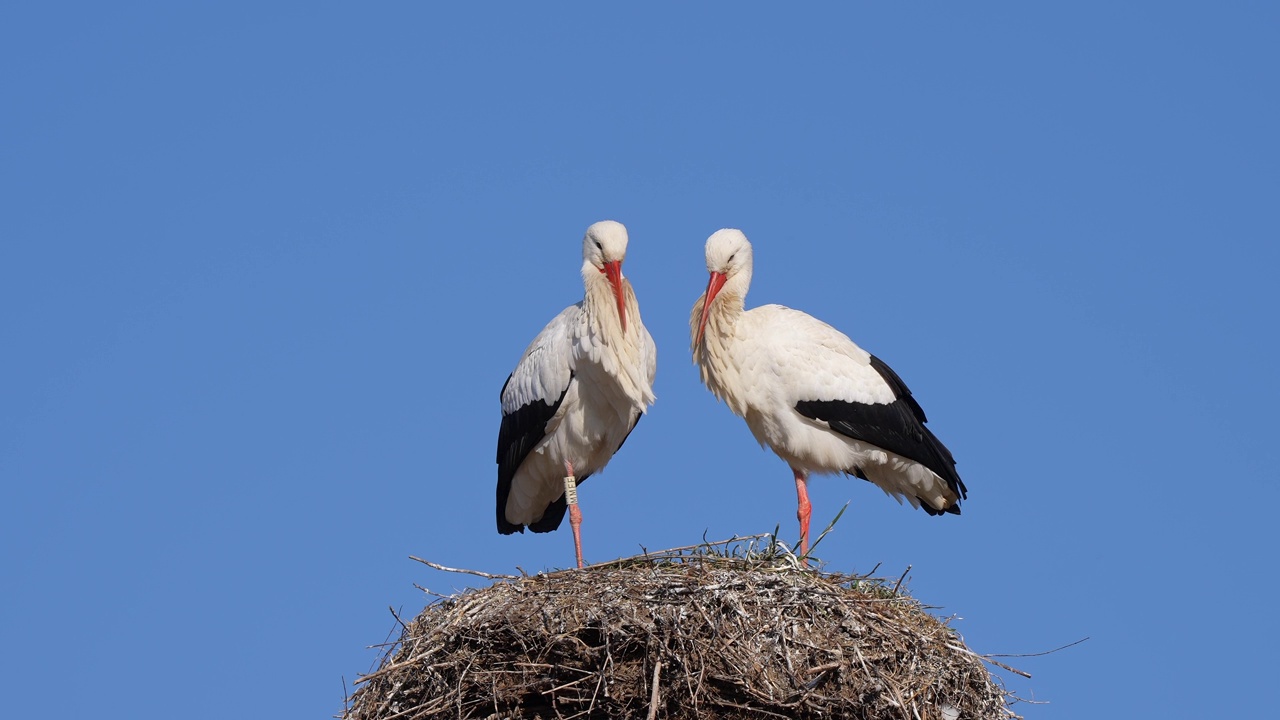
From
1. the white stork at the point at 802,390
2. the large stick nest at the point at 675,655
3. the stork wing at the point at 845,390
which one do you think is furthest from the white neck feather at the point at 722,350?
the large stick nest at the point at 675,655

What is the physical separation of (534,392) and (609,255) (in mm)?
845

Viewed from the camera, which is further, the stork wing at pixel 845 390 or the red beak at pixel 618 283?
the stork wing at pixel 845 390

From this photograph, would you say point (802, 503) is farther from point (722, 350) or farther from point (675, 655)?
point (675, 655)

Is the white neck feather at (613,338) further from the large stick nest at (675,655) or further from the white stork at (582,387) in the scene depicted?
the large stick nest at (675,655)

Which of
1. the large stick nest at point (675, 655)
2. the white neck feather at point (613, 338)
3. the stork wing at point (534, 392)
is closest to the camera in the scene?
the large stick nest at point (675, 655)

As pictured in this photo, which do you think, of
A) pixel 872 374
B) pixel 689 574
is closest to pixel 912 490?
pixel 872 374

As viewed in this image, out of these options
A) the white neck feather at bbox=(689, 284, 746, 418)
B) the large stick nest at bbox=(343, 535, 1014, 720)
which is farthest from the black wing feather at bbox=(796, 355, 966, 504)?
the large stick nest at bbox=(343, 535, 1014, 720)

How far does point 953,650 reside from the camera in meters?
7.25

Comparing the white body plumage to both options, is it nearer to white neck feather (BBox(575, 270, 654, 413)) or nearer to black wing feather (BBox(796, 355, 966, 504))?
white neck feather (BBox(575, 270, 654, 413))

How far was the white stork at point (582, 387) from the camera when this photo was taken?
8898mm

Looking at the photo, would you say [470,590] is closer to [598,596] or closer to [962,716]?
[598,596]

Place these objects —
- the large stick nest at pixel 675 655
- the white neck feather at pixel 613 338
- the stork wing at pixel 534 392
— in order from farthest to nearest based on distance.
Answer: the stork wing at pixel 534 392 < the white neck feather at pixel 613 338 < the large stick nest at pixel 675 655

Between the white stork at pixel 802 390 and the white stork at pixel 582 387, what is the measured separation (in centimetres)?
44

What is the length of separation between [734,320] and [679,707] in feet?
10.0
